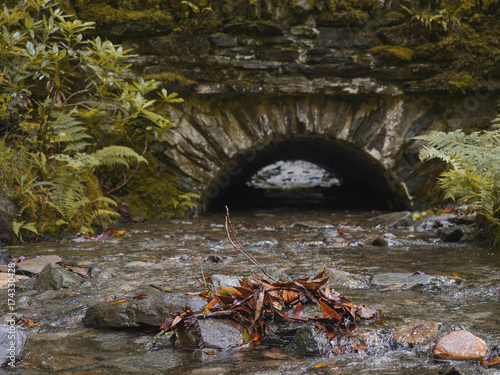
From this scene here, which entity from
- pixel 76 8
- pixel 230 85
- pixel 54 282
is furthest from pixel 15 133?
pixel 54 282

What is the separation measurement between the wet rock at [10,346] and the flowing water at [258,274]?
3 centimetres

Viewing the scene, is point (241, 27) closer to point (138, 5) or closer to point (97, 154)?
point (138, 5)

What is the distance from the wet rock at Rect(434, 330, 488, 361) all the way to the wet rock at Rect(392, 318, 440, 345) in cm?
7

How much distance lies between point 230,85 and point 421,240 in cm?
298

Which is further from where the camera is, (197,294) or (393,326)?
(197,294)

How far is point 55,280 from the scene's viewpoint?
224 centimetres

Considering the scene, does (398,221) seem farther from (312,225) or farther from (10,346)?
(10,346)

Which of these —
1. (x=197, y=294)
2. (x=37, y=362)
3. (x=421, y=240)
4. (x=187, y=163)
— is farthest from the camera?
(x=187, y=163)

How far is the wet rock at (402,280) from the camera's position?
218 centimetres

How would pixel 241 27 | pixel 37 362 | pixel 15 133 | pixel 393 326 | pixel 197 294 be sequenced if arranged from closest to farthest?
pixel 37 362, pixel 393 326, pixel 197 294, pixel 15 133, pixel 241 27

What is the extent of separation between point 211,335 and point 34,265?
5.70 feet

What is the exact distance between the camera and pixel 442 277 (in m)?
2.31

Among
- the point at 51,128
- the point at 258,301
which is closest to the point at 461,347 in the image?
the point at 258,301

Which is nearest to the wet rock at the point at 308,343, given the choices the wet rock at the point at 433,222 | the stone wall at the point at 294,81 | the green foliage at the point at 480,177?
the green foliage at the point at 480,177
